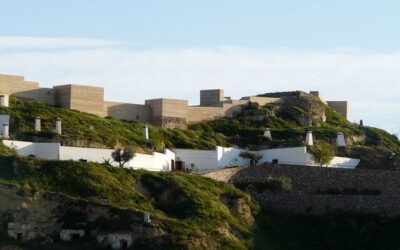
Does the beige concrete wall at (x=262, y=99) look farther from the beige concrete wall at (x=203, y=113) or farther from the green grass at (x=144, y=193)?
the green grass at (x=144, y=193)

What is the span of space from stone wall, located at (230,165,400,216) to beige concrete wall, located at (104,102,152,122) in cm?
1358

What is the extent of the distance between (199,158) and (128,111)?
969 cm

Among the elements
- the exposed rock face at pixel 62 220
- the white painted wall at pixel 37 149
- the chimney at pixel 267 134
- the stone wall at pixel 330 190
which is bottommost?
the exposed rock face at pixel 62 220

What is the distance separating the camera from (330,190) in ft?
210

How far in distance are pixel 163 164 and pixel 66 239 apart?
47.3 ft

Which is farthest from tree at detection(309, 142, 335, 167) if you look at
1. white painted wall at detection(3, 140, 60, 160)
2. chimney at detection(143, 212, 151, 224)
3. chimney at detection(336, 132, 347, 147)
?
chimney at detection(143, 212, 151, 224)

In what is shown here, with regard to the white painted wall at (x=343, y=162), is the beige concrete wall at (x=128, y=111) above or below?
above

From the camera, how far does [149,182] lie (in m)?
58.8

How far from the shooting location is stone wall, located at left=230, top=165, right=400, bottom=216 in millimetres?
60750

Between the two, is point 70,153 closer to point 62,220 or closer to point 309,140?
point 62,220

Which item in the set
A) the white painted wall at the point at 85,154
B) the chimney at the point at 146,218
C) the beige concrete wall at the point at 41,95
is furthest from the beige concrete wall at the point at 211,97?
the chimney at the point at 146,218

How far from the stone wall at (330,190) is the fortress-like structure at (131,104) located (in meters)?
13.2

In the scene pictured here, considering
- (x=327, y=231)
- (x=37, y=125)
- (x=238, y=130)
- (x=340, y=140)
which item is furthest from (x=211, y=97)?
(x=327, y=231)

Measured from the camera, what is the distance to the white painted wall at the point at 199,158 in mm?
69750
